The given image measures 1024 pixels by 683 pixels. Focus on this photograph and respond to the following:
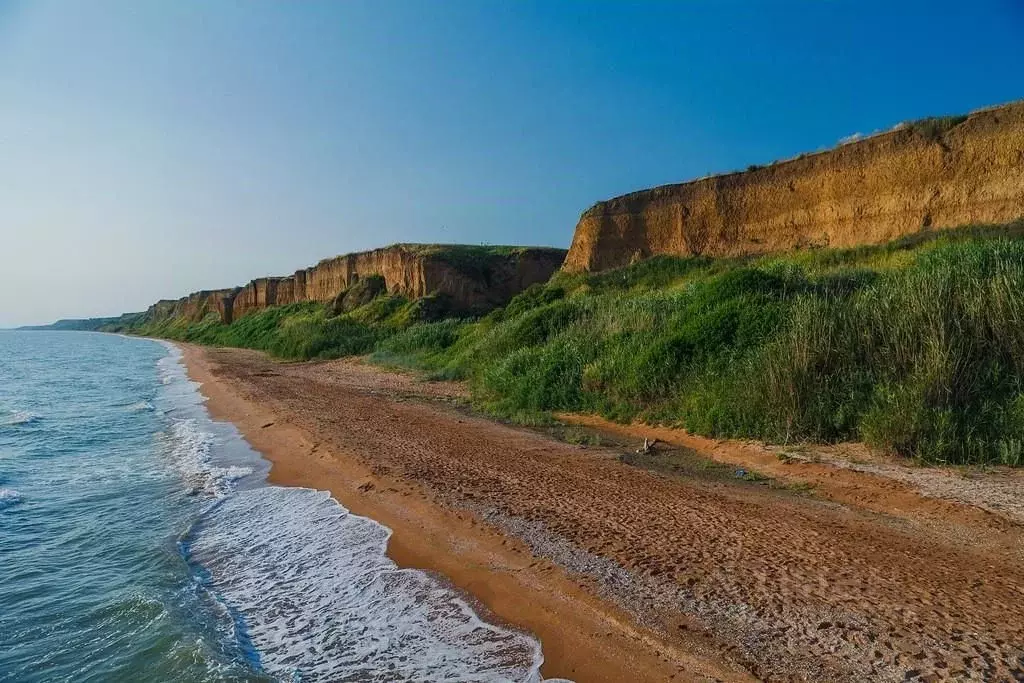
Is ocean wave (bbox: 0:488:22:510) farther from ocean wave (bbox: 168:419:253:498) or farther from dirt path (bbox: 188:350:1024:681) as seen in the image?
dirt path (bbox: 188:350:1024:681)

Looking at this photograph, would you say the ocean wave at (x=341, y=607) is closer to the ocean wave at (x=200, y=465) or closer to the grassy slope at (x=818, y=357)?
the ocean wave at (x=200, y=465)

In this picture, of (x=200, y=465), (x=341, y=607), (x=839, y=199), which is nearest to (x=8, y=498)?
(x=200, y=465)

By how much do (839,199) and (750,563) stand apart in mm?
16993

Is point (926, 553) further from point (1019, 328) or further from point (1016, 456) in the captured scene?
point (1019, 328)

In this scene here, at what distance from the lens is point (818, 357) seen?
25.7ft

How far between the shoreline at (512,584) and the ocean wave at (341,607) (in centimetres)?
14

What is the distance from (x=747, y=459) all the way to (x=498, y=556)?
13.0 ft

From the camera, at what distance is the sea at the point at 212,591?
352cm

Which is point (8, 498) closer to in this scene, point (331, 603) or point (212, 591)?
point (212, 591)

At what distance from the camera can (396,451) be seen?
26.9 ft

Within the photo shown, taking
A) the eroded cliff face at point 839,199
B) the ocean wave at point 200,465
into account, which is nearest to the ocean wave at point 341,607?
the ocean wave at point 200,465

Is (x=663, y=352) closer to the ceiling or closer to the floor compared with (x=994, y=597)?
closer to the ceiling

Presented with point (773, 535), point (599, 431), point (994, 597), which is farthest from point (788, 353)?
point (994, 597)

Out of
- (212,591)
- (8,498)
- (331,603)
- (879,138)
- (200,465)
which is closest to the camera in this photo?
(331,603)
